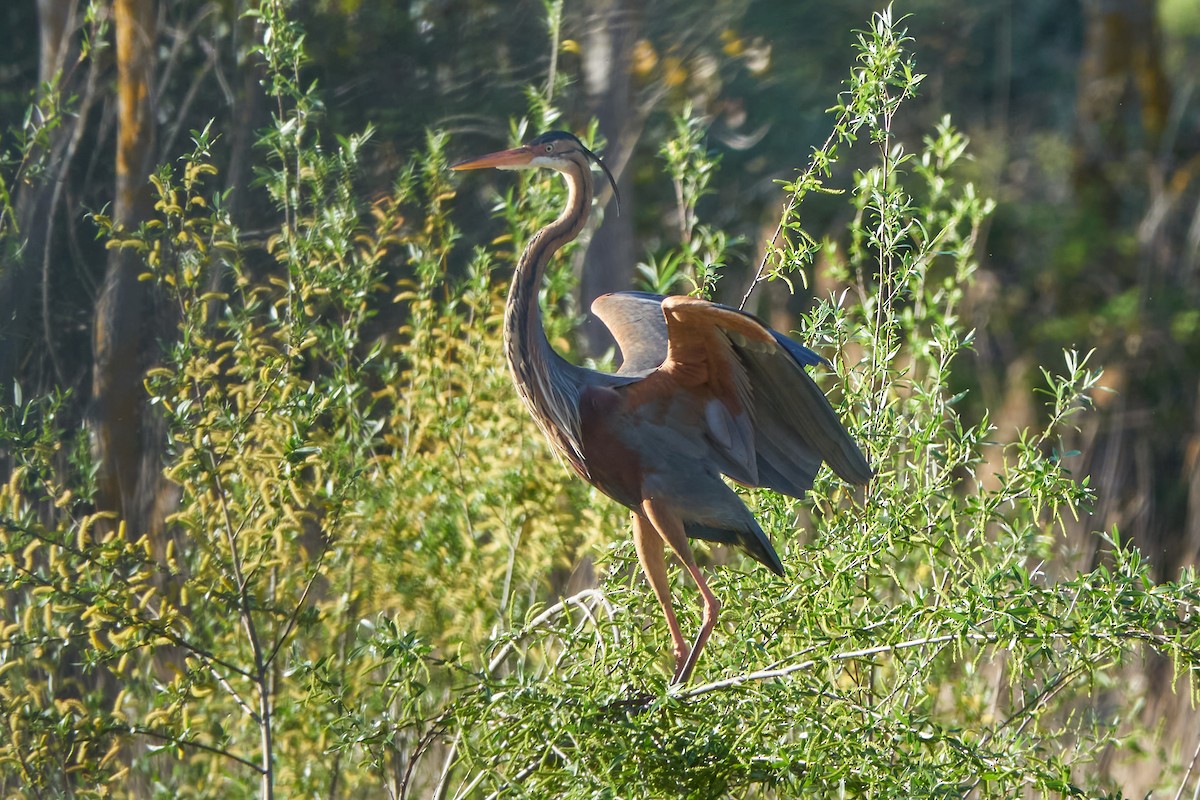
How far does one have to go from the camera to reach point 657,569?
333 centimetres

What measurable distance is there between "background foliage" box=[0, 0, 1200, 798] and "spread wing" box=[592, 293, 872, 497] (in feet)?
0.55

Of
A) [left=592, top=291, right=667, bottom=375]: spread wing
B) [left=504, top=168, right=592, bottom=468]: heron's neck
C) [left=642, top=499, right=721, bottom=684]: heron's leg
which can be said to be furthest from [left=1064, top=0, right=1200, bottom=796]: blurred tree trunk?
[left=504, top=168, right=592, bottom=468]: heron's neck

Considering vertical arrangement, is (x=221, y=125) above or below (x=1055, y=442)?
above

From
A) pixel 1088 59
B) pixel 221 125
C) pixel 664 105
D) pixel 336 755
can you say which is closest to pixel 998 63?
pixel 1088 59

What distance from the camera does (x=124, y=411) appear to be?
5676 millimetres

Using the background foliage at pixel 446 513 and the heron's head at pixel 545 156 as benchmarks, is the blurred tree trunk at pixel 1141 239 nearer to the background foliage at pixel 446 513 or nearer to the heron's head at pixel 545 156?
the background foliage at pixel 446 513

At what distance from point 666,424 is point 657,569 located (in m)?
0.33

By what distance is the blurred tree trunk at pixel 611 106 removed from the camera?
838 cm

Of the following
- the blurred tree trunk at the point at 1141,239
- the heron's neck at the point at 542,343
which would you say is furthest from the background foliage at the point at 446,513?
the blurred tree trunk at the point at 1141,239

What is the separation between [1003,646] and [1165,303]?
9.05m

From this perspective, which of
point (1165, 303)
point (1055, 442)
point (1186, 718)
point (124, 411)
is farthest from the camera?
point (1165, 303)

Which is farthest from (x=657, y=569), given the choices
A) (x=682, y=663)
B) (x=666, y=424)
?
(x=666, y=424)

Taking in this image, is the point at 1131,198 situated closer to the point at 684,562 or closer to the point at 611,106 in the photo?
the point at 611,106

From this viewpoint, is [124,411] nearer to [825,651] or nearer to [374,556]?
[374,556]
